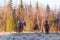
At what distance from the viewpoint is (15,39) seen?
264 centimetres

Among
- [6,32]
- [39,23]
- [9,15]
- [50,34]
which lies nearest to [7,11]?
[9,15]

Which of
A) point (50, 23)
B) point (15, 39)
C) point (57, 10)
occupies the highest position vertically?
point (57, 10)

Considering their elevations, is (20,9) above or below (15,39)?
above

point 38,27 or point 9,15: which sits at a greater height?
point 9,15

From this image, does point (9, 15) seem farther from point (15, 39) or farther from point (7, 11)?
point (15, 39)

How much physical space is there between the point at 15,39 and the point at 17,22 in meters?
0.23

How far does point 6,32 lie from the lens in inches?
104

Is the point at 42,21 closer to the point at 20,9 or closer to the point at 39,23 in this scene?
the point at 39,23

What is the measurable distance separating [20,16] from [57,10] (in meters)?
0.52

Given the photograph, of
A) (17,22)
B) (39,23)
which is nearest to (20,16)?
(17,22)

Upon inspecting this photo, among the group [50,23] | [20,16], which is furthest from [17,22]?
[50,23]

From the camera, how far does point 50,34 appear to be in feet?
8.80

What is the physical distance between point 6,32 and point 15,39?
0.50ft

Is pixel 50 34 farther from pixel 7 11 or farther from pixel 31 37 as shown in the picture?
pixel 7 11
